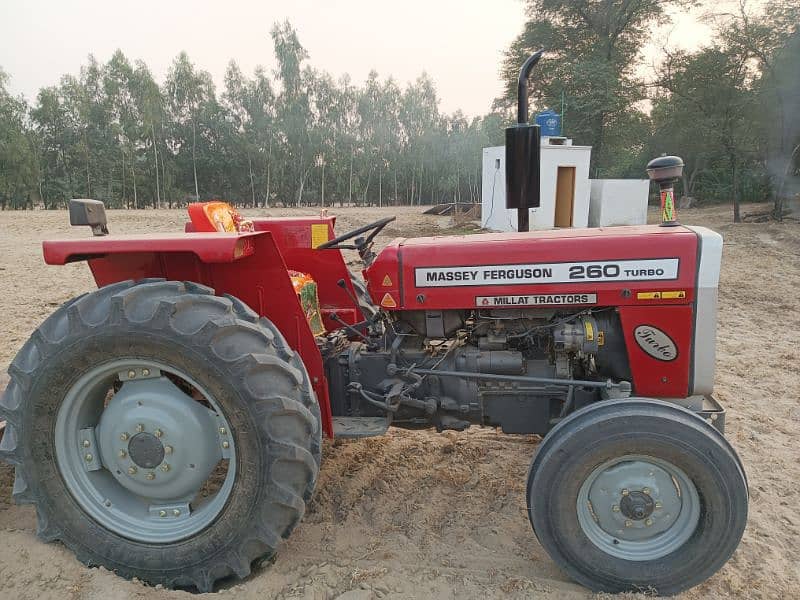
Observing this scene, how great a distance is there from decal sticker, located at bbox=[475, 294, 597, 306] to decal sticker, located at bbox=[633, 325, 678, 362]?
240 millimetres

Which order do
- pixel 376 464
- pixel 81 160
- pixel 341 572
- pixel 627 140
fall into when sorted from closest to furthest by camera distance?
pixel 341 572 < pixel 376 464 < pixel 627 140 < pixel 81 160

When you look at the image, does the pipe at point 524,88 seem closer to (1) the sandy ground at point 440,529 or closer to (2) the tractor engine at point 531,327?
(2) the tractor engine at point 531,327

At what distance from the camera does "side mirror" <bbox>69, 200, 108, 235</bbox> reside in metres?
2.29

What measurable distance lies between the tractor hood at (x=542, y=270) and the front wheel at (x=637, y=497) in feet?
1.70

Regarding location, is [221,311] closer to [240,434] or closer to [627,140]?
[240,434]

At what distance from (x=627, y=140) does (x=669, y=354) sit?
1065 inches

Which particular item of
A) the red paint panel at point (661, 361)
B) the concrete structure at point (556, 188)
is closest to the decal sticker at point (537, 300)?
the red paint panel at point (661, 361)

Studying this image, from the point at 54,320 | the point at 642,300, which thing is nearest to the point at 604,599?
the point at 642,300

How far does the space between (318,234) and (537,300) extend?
5.12 ft

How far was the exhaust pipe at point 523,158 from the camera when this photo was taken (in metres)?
2.18

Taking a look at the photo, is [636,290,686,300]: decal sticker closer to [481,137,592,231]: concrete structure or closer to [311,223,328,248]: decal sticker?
[311,223,328,248]: decal sticker

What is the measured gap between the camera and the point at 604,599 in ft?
6.57

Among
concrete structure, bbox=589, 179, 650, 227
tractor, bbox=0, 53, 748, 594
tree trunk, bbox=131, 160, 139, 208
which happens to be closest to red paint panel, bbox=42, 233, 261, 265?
tractor, bbox=0, 53, 748, 594

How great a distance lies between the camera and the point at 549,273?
237cm
